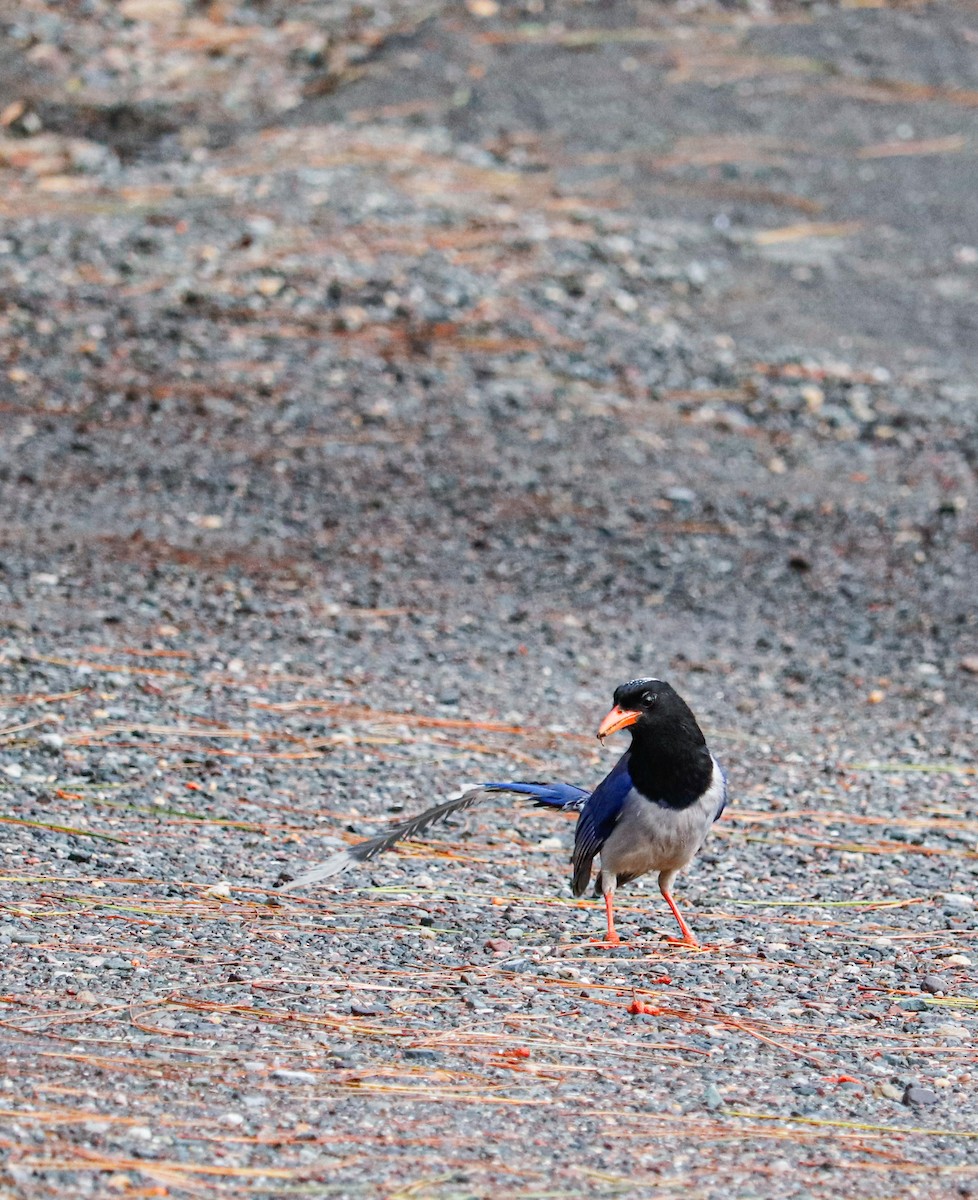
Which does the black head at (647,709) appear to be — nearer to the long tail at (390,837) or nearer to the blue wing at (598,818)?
the blue wing at (598,818)

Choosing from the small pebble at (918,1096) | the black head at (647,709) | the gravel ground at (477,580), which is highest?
the black head at (647,709)

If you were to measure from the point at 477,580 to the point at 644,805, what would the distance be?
3.11 metres

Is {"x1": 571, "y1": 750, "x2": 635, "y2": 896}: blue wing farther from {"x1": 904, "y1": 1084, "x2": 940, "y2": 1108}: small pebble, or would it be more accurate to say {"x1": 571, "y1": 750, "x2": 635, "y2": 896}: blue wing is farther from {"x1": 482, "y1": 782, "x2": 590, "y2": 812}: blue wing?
{"x1": 904, "y1": 1084, "x2": 940, "y2": 1108}: small pebble

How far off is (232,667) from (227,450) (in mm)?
2267

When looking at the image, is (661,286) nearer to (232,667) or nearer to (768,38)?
(768,38)

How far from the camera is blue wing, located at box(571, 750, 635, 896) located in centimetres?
409

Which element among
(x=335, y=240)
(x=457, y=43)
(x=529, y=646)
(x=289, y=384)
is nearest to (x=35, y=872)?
(x=529, y=646)

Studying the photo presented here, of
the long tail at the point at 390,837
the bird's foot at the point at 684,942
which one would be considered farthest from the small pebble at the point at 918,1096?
the long tail at the point at 390,837

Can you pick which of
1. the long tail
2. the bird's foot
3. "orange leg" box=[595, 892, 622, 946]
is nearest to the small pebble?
the bird's foot

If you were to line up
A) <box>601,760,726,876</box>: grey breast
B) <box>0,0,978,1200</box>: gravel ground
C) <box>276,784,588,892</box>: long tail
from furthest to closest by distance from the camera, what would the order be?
1. <box>601,760,726,876</box>: grey breast
2. <box>276,784,588,892</box>: long tail
3. <box>0,0,978,1200</box>: gravel ground

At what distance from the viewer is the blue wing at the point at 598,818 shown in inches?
161

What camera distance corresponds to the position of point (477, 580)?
7.06 metres

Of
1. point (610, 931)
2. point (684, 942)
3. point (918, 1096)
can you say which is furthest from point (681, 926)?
point (918, 1096)

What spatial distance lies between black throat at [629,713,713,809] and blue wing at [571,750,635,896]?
0.04 meters
